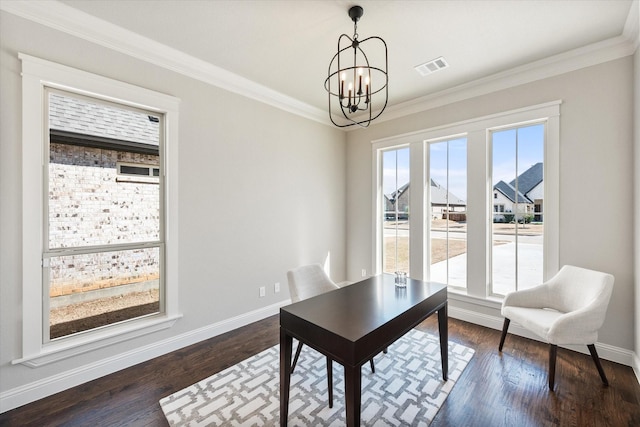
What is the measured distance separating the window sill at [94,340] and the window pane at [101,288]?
0.23 feet

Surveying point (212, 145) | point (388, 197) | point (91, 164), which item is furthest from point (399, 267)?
point (91, 164)

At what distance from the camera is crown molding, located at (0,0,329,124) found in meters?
1.93

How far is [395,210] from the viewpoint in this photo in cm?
408

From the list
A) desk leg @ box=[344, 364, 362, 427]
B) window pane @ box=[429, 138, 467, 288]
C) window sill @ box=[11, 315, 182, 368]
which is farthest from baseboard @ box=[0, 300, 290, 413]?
window pane @ box=[429, 138, 467, 288]

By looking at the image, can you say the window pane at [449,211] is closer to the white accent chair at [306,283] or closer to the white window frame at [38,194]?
the white accent chair at [306,283]

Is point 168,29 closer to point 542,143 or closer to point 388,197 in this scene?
point 388,197

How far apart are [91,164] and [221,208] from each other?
3.78 ft

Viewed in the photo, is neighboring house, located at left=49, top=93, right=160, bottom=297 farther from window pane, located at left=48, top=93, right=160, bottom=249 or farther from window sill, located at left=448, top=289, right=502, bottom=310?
window sill, located at left=448, top=289, right=502, bottom=310

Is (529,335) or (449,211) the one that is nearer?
(529,335)

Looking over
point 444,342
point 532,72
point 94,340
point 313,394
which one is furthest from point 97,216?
point 532,72

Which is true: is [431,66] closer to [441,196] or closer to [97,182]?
[441,196]

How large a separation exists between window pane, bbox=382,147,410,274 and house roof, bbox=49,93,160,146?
3049mm

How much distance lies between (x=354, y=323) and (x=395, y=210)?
282 centimetres

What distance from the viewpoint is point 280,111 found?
3588 mm
